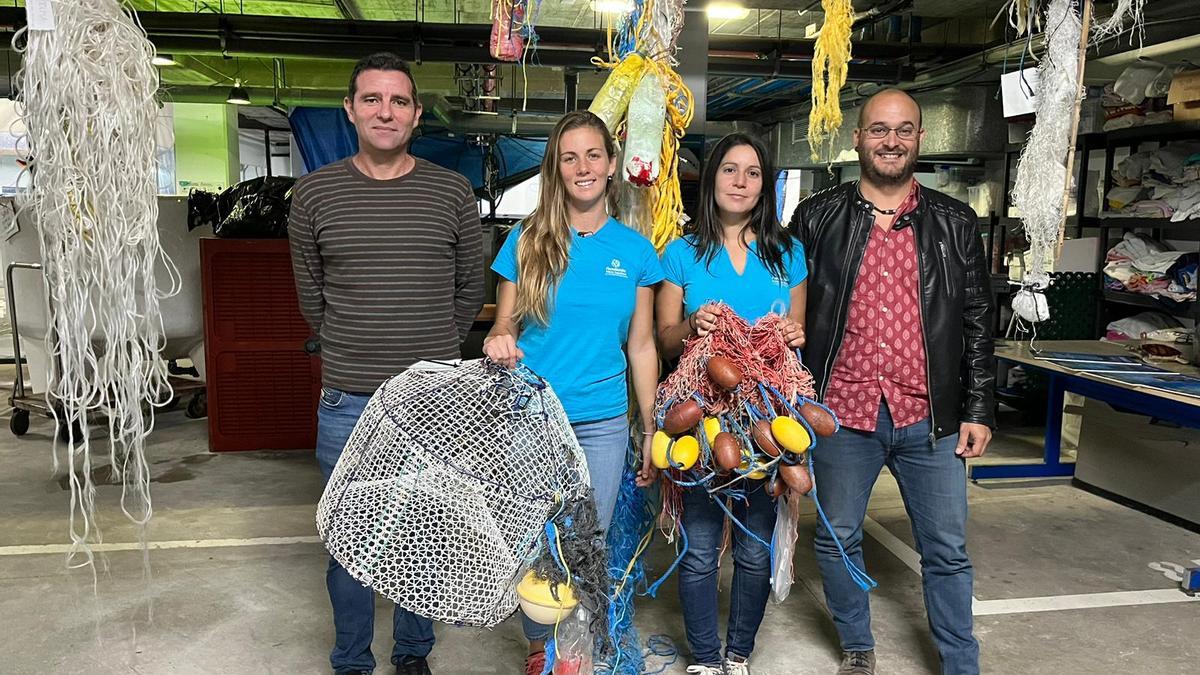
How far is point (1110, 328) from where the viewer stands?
15.0 ft

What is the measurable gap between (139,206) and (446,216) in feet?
2.28

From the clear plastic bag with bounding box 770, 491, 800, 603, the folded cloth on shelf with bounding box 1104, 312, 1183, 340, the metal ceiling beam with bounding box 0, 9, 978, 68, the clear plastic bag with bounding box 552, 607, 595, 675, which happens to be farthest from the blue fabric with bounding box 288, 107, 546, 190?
the clear plastic bag with bounding box 552, 607, 595, 675

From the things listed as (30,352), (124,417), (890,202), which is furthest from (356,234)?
(30,352)

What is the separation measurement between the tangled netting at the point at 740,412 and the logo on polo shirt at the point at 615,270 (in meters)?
0.23

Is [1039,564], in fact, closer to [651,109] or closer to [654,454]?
[654,454]

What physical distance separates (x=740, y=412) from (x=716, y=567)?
537 mm

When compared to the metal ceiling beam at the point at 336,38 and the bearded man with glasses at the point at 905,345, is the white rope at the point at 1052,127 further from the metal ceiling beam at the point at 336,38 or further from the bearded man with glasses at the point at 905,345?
the metal ceiling beam at the point at 336,38

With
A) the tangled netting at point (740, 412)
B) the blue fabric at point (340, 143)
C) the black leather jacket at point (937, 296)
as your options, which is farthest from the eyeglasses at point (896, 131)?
the blue fabric at point (340, 143)

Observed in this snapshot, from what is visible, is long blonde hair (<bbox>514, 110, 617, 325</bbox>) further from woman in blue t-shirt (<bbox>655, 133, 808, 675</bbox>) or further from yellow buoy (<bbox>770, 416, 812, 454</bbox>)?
yellow buoy (<bbox>770, 416, 812, 454</bbox>)

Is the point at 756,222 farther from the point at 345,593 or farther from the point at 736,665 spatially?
the point at 345,593

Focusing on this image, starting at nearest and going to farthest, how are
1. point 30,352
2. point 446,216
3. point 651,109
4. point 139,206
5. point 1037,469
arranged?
point 139,206 < point 446,216 < point 651,109 < point 1037,469 < point 30,352

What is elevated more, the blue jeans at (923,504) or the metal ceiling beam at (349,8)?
the metal ceiling beam at (349,8)

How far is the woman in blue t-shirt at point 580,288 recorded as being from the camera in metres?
1.98

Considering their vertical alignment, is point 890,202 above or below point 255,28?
below
